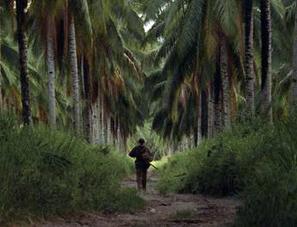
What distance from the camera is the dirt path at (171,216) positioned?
9.69 m

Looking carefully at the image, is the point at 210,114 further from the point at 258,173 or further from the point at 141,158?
the point at 258,173

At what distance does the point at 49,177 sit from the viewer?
991cm

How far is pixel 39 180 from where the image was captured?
9508 millimetres

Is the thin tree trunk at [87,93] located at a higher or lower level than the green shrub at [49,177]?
higher

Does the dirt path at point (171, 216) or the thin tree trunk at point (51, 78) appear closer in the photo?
the dirt path at point (171, 216)

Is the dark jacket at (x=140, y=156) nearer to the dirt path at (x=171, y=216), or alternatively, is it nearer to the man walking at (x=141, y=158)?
the man walking at (x=141, y=158)

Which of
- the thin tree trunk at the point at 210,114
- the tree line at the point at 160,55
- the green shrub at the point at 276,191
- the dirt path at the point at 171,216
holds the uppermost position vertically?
the tree line at the point at 160,55

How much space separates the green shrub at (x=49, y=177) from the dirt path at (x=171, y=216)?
0.33 metres

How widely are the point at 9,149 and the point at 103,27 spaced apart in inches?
475

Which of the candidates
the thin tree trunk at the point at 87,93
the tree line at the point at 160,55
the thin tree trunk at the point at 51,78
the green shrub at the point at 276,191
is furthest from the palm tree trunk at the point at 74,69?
the green shrub at the point at 276,191

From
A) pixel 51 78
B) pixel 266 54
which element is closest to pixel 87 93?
pixel 51 78

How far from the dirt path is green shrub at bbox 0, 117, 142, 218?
33cm

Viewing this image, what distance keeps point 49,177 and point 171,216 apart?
2249 mm

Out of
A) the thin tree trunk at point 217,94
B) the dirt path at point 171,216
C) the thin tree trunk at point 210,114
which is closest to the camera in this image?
the dirt path at point 171,216
